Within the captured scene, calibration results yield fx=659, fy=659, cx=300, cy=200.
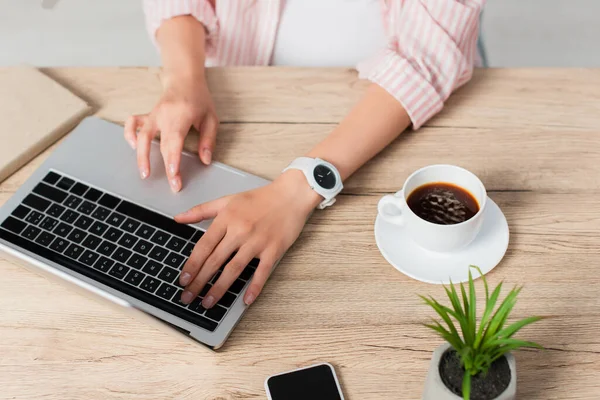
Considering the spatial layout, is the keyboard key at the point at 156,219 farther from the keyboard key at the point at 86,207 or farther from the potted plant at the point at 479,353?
the potted plant at the point at 479,353

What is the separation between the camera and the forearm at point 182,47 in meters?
1.10

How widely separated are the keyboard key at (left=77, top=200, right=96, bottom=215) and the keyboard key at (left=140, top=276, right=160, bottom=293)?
15cm

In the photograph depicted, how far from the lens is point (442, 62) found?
41.8 inches

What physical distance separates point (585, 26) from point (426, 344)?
1.83m

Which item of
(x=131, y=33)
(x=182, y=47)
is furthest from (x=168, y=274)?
(x=131, y=33)

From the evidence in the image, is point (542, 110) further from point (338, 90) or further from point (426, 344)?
point (426, 344)

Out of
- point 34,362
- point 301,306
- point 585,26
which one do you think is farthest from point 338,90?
point 585,26

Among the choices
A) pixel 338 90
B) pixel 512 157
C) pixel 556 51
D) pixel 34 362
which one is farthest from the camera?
pixel 556 51

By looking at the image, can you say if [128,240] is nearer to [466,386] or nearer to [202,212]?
[202,212]

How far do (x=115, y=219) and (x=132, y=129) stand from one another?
17 cm

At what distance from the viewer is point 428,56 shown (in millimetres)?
1072

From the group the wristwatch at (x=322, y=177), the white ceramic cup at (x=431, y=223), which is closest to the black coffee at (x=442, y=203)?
the white ceramic cup at (x=431, y=223)

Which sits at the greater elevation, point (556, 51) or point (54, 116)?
point (54, 116)

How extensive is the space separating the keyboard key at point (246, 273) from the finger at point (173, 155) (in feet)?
0.58
